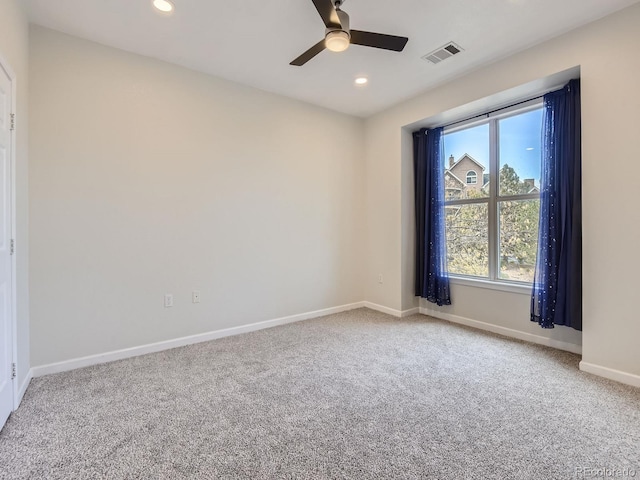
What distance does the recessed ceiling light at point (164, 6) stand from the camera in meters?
2.27

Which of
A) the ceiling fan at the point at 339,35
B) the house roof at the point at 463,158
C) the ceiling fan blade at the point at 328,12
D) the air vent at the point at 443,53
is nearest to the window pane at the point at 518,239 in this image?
the house roof at the point at 463,158

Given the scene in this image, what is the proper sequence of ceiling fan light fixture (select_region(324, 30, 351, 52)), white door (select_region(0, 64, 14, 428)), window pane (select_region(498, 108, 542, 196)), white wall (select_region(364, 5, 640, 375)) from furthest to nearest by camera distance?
1. window pane (select_region(498, 108, 542, 196))
2. white wall (select_region(364, 5, 640, 375))
3. ceiling fan light fixture (select_region(324, 30, 351, 52))
4. white door (select_region(0, 64, 14, 428))

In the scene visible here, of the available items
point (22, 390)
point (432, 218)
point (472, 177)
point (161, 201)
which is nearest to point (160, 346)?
point (22, 390)

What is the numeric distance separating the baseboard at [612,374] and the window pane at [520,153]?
172cm

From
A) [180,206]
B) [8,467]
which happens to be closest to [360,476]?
[8,467]

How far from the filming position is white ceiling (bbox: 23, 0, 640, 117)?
91.2 inches

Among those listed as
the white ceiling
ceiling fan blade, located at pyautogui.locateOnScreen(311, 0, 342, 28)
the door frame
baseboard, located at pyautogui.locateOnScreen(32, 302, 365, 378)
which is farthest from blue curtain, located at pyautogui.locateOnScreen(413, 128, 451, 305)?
the door frame

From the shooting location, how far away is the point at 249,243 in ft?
11.8

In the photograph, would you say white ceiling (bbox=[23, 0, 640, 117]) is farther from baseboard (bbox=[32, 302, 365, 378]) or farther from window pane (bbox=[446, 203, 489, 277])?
baseboard (bbox=[32, 302, 365, 378])

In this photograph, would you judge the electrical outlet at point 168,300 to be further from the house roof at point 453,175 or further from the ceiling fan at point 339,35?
the house roof at point 453,175

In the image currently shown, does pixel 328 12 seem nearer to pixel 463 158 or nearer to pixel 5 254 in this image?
pixel 5 254

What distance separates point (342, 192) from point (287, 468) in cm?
348

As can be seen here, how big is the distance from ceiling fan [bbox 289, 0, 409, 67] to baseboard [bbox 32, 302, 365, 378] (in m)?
2.85

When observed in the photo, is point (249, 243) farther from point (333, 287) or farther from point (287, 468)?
point (287, 468)
